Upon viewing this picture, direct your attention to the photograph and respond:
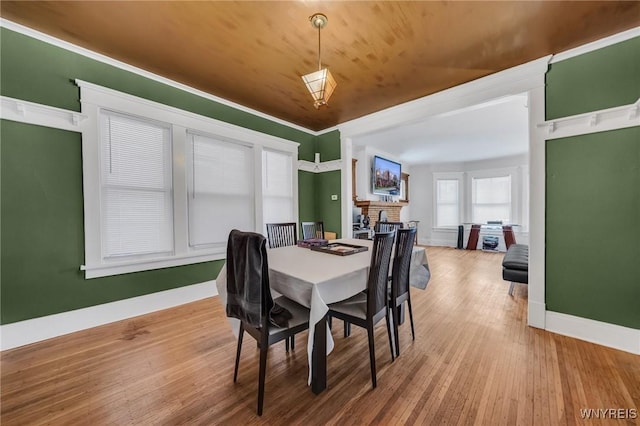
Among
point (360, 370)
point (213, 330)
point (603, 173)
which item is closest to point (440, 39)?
point (603, 173)

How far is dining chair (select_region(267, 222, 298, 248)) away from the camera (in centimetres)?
293

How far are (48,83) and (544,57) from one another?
468cm

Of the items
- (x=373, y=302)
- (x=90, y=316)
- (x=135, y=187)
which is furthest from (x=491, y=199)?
(x=90, y=316)

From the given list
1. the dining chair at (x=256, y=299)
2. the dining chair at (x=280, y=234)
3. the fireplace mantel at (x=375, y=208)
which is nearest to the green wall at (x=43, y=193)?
the dining chair at (x=280, y=234)

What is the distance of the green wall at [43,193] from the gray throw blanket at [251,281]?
1.94m

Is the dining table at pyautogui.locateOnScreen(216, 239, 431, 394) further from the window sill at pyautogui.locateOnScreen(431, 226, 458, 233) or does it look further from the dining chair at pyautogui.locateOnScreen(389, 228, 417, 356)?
the window sill at pyautogui.locateOnScreen(431, 226, 458, 233)

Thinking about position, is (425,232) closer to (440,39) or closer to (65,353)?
(440,39)

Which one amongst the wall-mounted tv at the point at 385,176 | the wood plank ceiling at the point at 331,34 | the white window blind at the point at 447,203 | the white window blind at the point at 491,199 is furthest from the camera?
the white window blind at the point at 447,203

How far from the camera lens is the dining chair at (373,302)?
5.55ft

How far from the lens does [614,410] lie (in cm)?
145

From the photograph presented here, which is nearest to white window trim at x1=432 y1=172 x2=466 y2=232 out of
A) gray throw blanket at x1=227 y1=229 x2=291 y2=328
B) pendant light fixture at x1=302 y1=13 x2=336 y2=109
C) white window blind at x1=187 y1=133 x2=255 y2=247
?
white window blind at x1=187 y1=133 x2=255 y2=247

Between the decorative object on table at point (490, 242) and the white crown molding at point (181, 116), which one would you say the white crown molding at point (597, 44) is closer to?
the white crown molding at point (181, 116)

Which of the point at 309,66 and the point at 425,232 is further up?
the point at 309,66

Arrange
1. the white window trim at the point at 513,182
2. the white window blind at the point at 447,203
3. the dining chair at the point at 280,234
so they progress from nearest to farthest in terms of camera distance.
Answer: the dining chair at the point at 280,234
the white window trim at the point at 513,182
the white window blind at the point at 447,203
